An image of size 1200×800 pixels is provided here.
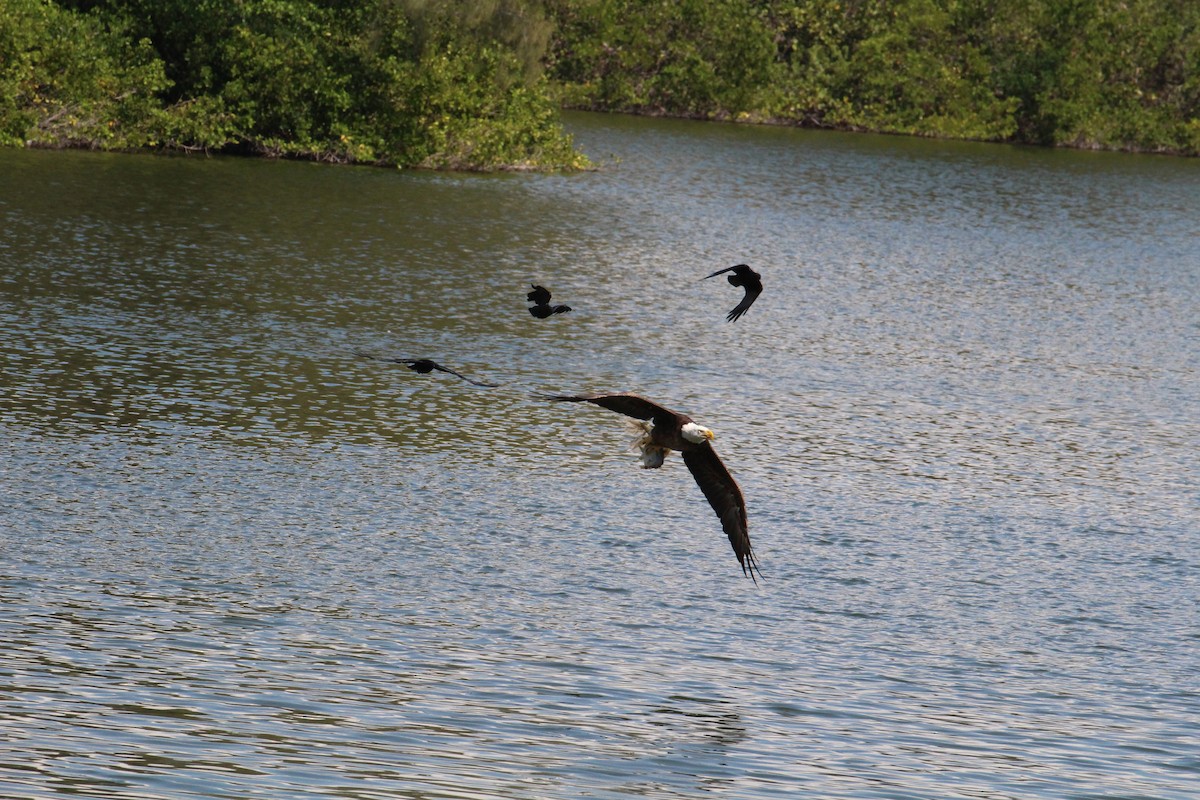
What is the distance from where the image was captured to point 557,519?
18.1m

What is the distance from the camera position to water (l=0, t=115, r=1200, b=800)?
482 inches

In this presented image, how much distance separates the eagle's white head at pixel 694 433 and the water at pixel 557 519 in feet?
8.49

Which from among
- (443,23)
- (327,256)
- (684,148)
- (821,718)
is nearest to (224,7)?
(443,23)

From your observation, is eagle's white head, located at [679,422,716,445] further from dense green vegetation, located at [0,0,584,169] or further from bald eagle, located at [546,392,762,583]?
dense green vegetation, located at [0,0,584,169]

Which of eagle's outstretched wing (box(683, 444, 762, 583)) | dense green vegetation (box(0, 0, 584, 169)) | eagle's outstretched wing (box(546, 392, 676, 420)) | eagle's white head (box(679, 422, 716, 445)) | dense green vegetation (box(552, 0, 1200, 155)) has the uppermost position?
dense green vegetation (box(552, 0, 1200, 155))

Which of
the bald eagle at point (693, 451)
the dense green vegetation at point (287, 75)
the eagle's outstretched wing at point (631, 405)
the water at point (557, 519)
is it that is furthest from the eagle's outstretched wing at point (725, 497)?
the dense green vegetation at point (287, 75)

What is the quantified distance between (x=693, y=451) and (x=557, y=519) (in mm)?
6599

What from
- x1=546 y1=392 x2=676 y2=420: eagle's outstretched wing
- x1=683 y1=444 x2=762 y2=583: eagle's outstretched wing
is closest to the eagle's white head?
x1=546 y1=392 x2=676 y2=420: eagle's outstretched wing

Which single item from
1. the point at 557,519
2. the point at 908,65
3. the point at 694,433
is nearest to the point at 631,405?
the point at 694,433

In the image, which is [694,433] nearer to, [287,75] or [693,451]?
[693,451]

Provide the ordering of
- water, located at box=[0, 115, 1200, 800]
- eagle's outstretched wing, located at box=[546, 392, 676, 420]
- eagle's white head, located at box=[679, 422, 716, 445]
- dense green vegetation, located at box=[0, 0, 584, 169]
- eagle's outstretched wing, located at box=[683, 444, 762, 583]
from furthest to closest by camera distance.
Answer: dense green vegetation, located at box=[0, 0, 584, 169] → water, located at box=[0, 115, 1200, 800] → eagle's outstretched wing, located at box=[683, 444, 762, 583] → eagle's white head, located at box=[679, 422, 716, 445] → eagle's outstretched wing, located at box=[546, 392, 676, 420]

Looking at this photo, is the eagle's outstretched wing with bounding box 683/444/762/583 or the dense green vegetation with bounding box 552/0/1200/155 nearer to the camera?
the eagle's outstretched wing with bounding box 683/444/762/583

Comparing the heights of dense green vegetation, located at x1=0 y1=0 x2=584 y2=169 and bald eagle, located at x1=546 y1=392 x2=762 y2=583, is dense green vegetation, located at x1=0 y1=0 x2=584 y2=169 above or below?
above

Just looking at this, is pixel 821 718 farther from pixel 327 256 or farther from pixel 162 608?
pixel 327 256
